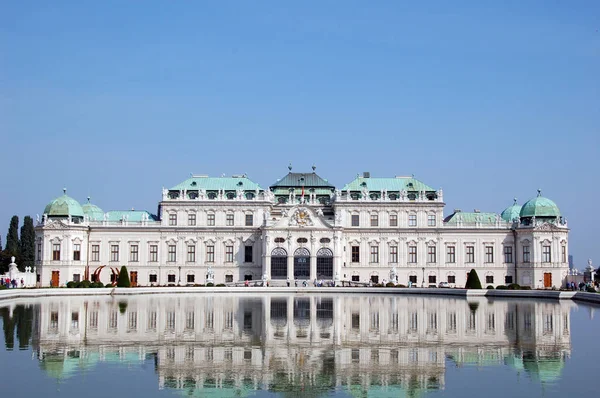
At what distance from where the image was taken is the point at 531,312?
51156 millimetres

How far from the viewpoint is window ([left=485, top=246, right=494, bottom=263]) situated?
96750 mm

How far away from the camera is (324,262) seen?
9356 centimetres

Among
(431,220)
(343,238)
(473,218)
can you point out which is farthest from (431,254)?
(343,238)

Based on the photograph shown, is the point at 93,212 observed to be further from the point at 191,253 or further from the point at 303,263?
the point at 303,263

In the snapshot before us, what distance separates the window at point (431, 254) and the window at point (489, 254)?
6484 millimetres

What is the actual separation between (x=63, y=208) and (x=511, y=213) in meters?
58.2

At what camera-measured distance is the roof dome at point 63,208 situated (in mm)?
93625

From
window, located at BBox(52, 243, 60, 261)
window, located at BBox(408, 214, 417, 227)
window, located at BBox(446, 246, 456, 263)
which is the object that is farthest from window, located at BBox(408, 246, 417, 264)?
window, located at BBox(52, 243, 60, 261)

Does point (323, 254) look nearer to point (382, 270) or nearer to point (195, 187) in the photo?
point (382, 270)

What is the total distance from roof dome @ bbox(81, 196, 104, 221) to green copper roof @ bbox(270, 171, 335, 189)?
2256 cm

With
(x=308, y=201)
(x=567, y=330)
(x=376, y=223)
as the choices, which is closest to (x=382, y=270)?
(x=376, y=223)

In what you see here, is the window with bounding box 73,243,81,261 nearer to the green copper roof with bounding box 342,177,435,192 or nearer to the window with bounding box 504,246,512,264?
the green copper roof with bounding box 342,177,435,192

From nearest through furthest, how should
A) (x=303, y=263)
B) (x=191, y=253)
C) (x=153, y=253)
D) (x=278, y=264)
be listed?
(x=278, y=264) < (x=303, y=263) < (x=153, y=253) < (x=191, y=253)

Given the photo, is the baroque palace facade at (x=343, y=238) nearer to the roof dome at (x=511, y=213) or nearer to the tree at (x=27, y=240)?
the roof dome at (x=511, y=213)
